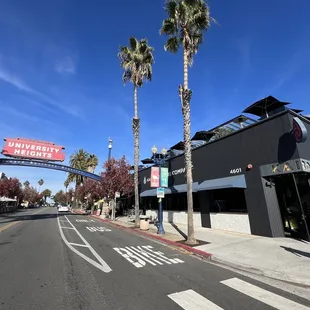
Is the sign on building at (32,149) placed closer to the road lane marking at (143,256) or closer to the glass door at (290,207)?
the road lane marking at (143,256)

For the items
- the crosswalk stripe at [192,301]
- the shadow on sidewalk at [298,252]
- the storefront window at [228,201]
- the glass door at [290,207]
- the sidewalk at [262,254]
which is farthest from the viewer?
the storefront window at [228,201]

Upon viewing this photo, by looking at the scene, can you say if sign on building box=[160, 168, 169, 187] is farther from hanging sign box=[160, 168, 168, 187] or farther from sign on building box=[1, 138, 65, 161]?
sign on building box=[1, 138, 65, 161]

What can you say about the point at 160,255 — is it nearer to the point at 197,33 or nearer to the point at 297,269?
the point at 297,269

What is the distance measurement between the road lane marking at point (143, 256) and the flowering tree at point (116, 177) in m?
18.1

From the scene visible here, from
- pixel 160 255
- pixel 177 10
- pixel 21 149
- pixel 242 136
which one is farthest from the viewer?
pixel 21 149

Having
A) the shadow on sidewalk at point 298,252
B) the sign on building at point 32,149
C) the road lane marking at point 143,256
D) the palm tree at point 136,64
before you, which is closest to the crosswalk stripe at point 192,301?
the road lane marking at point 143,256

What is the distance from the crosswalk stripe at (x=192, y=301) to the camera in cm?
488

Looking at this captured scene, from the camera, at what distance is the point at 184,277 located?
6.89 m

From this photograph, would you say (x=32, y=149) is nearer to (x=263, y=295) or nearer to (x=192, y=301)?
(x=192, y=301)

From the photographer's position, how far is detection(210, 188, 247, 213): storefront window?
1509cm

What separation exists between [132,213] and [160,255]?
23937 millimetres

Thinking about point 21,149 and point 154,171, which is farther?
point 21,149

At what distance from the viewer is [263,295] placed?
18.2 ft

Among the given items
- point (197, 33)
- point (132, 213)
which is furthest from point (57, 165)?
point (197, 33)
